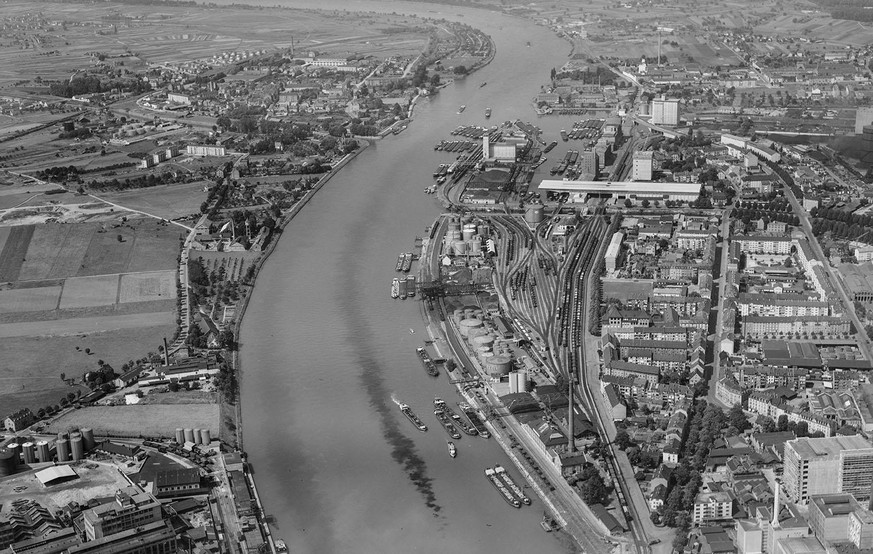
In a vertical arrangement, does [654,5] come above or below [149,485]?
below

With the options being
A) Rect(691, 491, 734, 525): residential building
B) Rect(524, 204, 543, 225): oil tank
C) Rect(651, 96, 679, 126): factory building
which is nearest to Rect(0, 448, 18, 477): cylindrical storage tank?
Rect(691, 491, 734, 525): residential building

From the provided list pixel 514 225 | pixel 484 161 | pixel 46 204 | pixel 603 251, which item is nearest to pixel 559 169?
pixel 484 161

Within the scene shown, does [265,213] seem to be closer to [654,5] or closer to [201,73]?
[201,73]

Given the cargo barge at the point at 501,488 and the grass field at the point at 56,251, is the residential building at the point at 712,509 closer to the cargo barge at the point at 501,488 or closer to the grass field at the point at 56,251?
the cargo barge at the point at 501,488

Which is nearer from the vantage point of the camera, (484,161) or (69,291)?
(69,291)

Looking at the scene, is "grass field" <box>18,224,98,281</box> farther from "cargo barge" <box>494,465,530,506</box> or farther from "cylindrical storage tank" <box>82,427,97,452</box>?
"cargo barge" <box>494,465,530,506</box>

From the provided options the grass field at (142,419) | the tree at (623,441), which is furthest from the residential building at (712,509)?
the grass field at (142,419)
